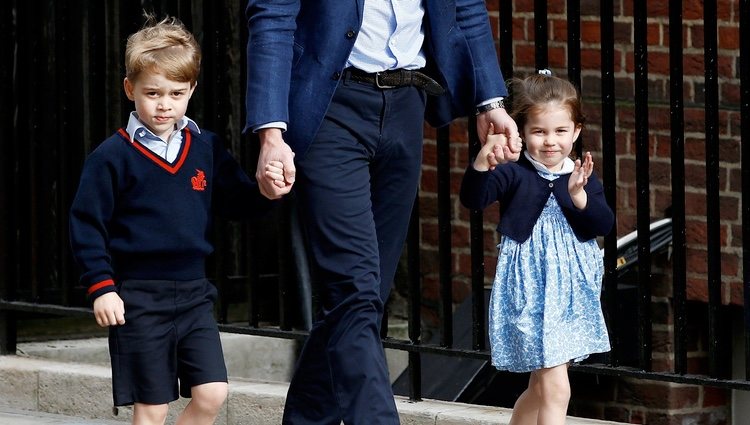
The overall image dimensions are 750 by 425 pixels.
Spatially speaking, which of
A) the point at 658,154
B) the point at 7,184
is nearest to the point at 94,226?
the point at 7,184

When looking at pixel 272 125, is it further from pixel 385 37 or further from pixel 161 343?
Result: pixel 161 343

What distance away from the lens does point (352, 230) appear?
4316 mm

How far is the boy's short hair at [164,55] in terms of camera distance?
14.4 ft

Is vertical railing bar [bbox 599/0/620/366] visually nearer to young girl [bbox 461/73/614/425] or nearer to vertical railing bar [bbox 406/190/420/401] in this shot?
young girl [bbox 461/73/614/425]

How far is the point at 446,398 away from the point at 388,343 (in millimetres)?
482

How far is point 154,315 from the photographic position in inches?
175

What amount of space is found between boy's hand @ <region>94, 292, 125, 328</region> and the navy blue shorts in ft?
0.30

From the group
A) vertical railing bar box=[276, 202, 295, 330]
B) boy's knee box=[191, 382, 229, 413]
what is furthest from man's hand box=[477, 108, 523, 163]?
vertical railing bar box=[276, 202, 295, 330]

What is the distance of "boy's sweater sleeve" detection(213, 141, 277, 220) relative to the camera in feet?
14.9

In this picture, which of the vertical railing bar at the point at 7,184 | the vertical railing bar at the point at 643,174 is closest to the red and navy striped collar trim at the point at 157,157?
the vertical railing bar at the point at 643,174

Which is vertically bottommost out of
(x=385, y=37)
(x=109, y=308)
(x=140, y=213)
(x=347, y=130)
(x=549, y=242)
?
(x=109, y=308)

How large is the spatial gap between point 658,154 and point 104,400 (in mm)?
2331

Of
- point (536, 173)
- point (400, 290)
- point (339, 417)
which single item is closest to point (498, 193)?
point (536, 173)

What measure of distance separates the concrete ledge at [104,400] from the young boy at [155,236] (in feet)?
3.45
